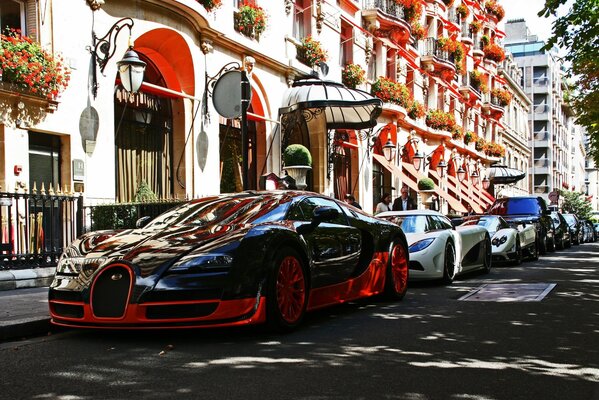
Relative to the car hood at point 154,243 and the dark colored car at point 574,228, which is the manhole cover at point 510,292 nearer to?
the car hood at point 154,243

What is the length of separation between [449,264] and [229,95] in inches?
177

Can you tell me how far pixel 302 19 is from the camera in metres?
23.1

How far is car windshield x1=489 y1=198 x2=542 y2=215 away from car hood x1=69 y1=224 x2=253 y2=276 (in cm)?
1592

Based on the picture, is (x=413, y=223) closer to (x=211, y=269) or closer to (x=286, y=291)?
(x=286, y=291)

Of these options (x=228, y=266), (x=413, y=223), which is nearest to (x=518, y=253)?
(x=413, y=223)

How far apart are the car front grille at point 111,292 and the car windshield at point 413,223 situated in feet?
22.1

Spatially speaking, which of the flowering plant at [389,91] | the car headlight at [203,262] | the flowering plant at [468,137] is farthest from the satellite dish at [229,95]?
the flowering plant at [468,137]

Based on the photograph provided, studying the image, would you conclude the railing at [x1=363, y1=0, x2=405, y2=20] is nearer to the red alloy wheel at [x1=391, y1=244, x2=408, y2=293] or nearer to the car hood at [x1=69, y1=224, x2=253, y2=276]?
the red alloy wheel at [x1=391, y1=244, x2=408, y2=293]

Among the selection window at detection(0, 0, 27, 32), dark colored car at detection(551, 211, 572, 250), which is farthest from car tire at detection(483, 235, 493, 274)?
dark colored car at detection(551, 211, 572, 250)

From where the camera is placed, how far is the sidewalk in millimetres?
6379

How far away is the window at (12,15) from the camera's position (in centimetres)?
1244

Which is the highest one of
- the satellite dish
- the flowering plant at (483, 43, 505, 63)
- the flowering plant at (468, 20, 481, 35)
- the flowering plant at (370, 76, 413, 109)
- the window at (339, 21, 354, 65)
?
the flowering plant at (468, 20, 481, 35)

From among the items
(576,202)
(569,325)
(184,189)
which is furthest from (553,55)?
(569,325)

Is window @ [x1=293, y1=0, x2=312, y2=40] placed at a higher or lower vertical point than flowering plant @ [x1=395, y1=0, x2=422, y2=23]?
lower
